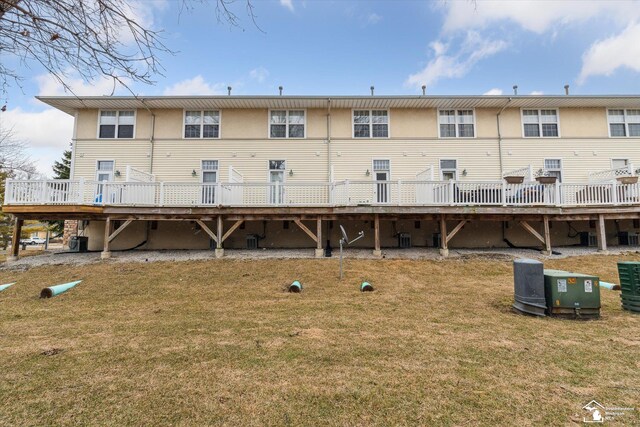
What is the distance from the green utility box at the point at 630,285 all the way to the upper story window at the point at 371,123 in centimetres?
913

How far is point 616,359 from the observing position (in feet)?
11.9

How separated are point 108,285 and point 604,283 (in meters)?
12.2

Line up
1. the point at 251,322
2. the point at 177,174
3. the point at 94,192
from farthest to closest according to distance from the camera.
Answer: the point at 177,174
the point at 94,192
the point at 251,322

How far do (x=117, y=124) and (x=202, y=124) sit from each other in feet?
11.6

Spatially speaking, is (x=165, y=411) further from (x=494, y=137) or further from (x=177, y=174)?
(x=494, y=137)

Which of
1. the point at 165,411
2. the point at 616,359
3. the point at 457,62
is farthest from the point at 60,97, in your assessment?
the point at 616,359

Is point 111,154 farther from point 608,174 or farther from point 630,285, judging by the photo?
point 608,174

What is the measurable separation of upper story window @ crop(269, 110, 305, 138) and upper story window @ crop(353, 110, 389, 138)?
2289 mm

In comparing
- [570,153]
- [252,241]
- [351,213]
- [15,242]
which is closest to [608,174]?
[570,153]

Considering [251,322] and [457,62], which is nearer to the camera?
[251,322]

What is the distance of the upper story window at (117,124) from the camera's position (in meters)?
13.1

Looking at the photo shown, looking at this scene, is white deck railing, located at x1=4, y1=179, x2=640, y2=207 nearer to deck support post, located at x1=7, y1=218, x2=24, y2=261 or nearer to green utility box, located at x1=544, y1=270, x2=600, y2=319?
deck support post, located at x1=7, y1=218, x2=24, y2=261

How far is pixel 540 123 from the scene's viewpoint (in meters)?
13.1

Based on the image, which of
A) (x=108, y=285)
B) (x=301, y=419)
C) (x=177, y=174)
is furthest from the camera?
(x=177, y=174)
